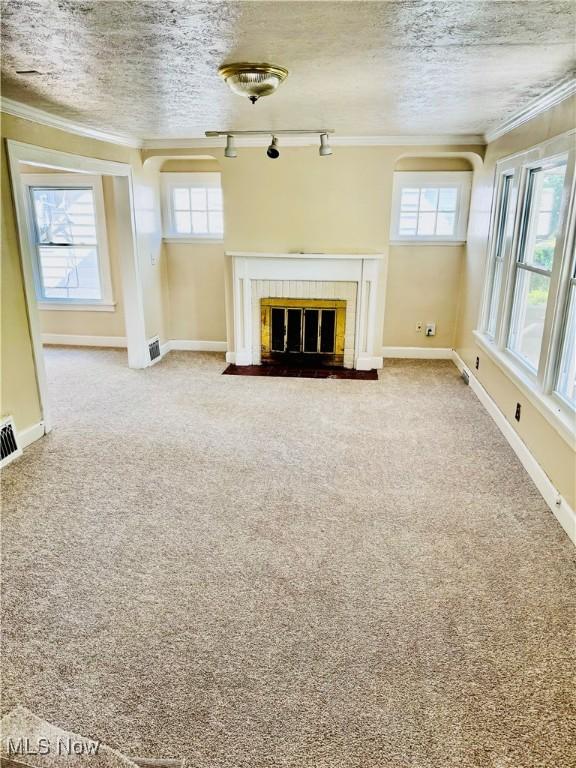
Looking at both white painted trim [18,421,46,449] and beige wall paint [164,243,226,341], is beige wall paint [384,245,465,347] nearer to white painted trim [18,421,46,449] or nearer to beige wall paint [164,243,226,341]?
beige wall paint [164,243,226,341]

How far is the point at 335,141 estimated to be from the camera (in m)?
5.02

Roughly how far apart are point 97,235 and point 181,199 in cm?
112

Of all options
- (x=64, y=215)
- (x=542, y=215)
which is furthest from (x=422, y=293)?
(x=64, y=215)

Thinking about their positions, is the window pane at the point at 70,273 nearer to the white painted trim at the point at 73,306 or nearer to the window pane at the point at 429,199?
the white painted trim at the point at 73,306

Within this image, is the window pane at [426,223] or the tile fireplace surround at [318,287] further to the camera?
the window pane at [426,223]

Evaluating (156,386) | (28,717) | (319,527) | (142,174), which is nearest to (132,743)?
(28,717)

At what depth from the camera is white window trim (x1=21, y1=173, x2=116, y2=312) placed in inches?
234

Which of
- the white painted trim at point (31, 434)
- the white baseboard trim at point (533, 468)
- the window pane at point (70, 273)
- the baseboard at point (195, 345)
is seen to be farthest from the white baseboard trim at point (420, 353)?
the white painted trim at point (31, 434)

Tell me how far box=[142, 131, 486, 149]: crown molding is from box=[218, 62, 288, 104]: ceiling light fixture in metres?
2.50

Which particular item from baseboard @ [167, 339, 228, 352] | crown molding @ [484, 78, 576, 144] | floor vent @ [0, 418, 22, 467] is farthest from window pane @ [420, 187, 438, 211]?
floor vent @ [0, 418, 22, 467]

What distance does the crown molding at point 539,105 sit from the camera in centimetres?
283

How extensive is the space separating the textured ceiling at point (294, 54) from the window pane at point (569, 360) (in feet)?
4.09

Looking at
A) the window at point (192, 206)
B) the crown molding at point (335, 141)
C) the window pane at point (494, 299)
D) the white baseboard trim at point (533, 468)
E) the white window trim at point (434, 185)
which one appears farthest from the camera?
the window at point (192, 206)

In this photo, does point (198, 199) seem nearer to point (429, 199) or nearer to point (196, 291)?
point (196, 291)
